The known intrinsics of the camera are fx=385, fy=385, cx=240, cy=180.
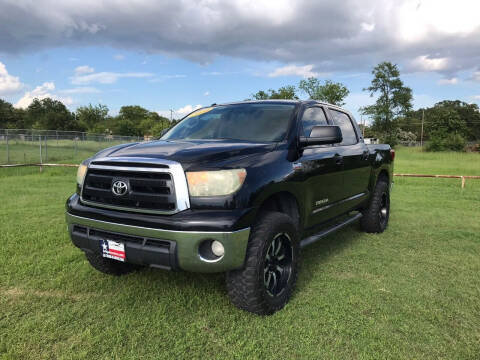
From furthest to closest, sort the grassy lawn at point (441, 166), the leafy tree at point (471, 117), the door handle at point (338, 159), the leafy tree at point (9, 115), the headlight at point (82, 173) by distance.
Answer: the leafy tree at point (471, 117) → the leafy tree at point (9, 115) → the grassy lawn at point (441, 166) → the door handle at point (338, 159) → the headlight at point (82, 173)

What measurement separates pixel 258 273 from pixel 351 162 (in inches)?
89.8

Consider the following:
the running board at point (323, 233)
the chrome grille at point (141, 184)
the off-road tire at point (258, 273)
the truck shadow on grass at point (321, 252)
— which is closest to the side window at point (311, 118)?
the running board at point (323, 233)

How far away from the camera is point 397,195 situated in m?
10.1

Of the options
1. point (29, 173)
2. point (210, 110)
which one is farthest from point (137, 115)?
point (210, 110)

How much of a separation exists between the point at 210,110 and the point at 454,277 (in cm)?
312

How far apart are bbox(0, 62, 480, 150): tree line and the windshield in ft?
147

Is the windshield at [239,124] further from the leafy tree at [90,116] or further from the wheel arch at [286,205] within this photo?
the leafy tree at [90,116]

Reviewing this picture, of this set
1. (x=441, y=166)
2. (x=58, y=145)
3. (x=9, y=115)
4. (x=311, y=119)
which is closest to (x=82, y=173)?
(x=311, y=119)

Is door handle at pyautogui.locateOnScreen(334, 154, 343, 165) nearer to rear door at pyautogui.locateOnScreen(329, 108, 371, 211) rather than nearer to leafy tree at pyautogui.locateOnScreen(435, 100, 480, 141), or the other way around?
rear door at pyautogui.locateOnScreen(329, 108, 371, 211)

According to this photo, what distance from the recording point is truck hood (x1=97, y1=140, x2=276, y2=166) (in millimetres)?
2760

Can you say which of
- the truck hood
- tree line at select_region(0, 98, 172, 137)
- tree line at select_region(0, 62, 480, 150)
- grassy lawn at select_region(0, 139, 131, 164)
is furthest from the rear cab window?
tree line at select_region(0, 98, 172, 137)

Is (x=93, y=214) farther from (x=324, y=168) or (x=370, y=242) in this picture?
(x=370, y=242)

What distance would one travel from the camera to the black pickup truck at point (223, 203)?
104 inches

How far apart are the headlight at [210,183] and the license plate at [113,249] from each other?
69cm
